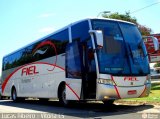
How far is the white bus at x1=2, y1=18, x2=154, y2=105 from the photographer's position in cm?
1427

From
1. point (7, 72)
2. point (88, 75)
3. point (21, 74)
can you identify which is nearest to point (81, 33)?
point (88, 75)

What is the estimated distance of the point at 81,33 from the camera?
51.7 ft

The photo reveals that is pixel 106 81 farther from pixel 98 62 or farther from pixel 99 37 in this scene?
pixel 99 37

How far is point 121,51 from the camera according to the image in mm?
14883

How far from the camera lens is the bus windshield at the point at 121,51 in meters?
14.4

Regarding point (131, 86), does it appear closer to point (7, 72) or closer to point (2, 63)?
point (7, 72)

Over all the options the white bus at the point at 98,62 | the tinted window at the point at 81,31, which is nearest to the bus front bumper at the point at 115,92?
the white bus at the point at 98,62

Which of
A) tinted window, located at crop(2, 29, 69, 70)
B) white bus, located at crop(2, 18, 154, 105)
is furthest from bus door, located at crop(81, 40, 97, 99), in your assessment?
tinted window, located at crop(2, 29, 69, 70)

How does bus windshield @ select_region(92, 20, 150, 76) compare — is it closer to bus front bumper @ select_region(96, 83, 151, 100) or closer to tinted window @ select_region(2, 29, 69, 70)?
bus front bumper @ select_region(96, 83, 151, 100)

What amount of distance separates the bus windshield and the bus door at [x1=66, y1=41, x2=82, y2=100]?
4.85ft

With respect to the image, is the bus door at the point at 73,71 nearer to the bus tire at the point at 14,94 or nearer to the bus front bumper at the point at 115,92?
the bus front bumper at the point at 115,92

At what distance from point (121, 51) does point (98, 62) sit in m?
1.22

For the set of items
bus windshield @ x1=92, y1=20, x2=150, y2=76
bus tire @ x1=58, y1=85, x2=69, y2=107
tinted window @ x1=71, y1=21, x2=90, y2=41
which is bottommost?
bus tire @ x1=58, y1=85, x2=69, y2=107

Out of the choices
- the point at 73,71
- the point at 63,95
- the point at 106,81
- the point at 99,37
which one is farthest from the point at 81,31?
the point at 63,95
